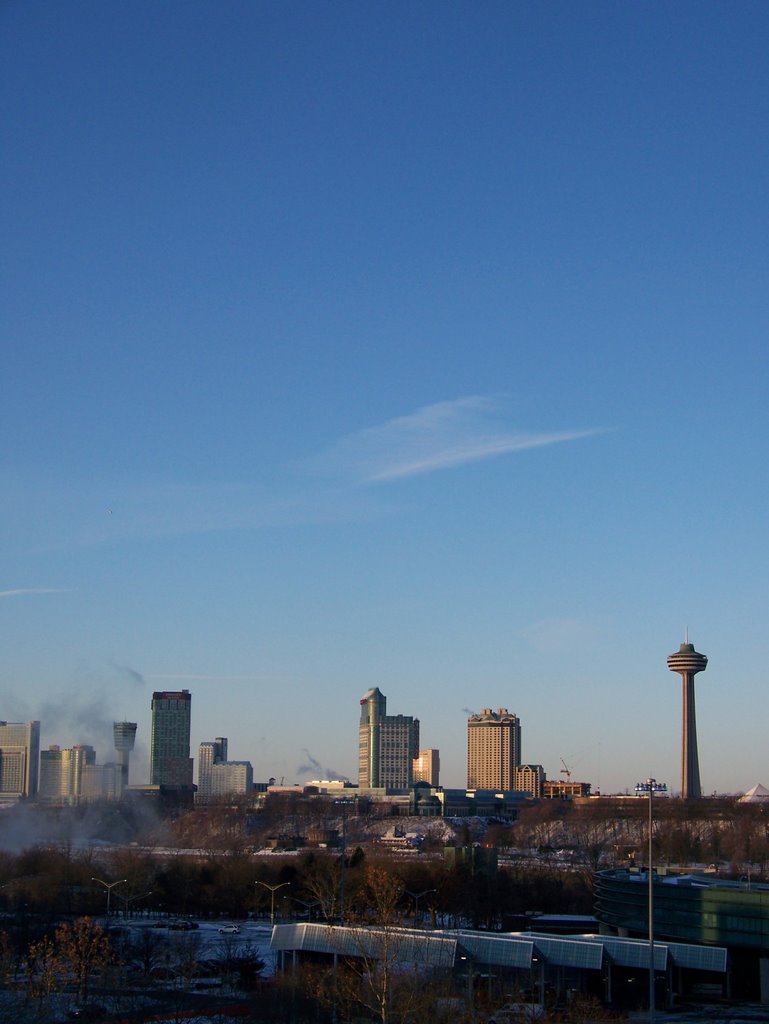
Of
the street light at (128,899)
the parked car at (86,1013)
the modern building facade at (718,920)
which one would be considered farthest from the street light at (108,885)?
the parked car at (86,1013)

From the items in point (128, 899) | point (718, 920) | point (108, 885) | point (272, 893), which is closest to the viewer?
point (718, 920)

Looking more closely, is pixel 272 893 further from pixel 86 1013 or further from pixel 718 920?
pixel 86 1013

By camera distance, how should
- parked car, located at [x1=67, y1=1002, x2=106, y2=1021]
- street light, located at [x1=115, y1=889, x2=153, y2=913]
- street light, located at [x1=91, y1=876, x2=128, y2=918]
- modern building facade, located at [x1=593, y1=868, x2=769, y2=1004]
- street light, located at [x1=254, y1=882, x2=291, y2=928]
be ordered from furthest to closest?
street light, located at [x1=115, y1=889, x2=153, y2=913]
street light, located at [x1=91, y1=876, x2=128, y2=918]
street light, located at [x1=254, y1=882, x2=291, y2=928]
modern building facade, located at [x1=593, y1=868, x2=769, y2=1004]
parked car, located at [x1=67, y1=1002, x2=106, y2=1021]

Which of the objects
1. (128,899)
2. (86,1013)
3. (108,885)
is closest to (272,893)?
(128,899)

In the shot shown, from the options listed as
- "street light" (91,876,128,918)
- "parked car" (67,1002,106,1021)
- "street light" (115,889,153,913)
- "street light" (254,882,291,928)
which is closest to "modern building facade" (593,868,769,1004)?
"parked car" (67,1002,106,1021)

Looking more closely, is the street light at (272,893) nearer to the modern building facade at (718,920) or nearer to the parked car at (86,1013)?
the modern building facade at (718,920)

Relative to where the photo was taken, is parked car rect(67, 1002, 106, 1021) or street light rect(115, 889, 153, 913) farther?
street light rect(115, 889, 153, 913)

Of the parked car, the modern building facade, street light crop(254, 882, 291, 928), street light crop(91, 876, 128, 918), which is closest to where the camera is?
the parked car

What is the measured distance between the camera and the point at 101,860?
120312mm

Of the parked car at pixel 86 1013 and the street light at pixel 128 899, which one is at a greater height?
the parked car at pixel 86 1013

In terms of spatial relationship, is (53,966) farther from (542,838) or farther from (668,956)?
(542,838)

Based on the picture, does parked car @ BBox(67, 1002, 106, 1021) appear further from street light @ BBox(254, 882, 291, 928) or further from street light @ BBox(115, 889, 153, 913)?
street light @ BBox(115, 889, 153, 913)

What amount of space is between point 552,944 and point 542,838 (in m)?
113

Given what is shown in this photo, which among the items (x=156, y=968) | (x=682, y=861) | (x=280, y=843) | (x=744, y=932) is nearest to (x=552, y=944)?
(x=744, y=932)
